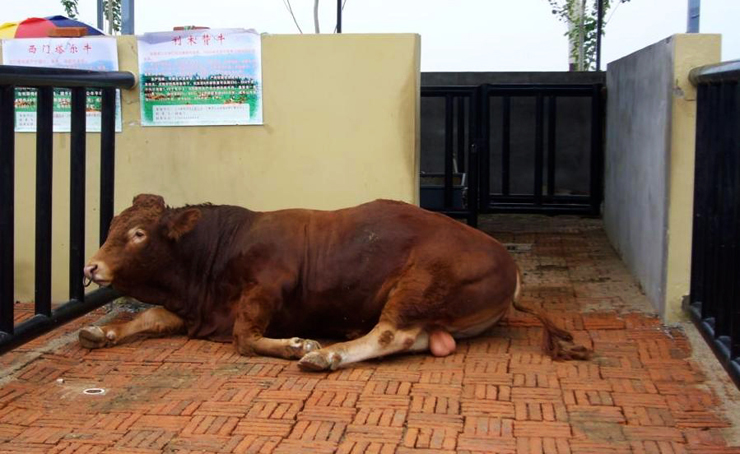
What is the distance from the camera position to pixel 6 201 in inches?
208

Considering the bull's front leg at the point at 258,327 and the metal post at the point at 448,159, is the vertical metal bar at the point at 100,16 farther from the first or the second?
the bull's front leg at the point at 258,327

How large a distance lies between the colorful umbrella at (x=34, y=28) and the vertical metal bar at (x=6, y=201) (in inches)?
87.6

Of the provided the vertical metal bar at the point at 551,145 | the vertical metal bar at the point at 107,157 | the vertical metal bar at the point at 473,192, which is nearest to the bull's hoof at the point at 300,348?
the vertical metal bar at the point at 107,157

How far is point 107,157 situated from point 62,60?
0.87 meters

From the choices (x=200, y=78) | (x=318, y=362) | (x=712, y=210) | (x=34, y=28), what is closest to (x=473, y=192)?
(x=200, y=78)

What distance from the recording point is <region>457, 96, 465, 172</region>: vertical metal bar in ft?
34.2

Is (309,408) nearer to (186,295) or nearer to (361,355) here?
(361,355)

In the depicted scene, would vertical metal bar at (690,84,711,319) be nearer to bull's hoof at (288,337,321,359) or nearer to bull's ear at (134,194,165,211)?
bull's hoof at (288,337,321,359)

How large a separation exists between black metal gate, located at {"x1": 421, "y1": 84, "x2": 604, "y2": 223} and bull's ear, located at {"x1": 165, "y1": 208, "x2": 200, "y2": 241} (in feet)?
12.3

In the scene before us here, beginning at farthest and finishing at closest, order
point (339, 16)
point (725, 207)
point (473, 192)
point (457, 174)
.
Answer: point (339, 16) → point (457, 174) → point (473, 192) → point (725, 207)

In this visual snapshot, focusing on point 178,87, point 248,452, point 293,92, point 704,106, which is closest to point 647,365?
point 704,106

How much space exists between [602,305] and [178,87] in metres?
3.25

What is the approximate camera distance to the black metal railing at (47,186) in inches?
207

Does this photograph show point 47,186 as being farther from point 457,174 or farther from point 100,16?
point 457,174
